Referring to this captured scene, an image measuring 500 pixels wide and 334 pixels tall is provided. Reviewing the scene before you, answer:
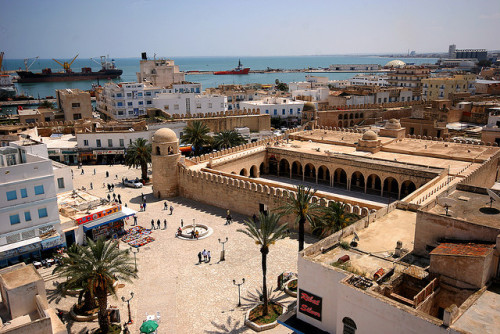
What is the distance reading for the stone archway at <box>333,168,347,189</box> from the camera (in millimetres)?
36438

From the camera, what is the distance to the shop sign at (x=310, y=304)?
13.8 metres

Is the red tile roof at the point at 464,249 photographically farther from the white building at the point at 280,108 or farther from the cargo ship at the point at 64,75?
the cargo ship at the point at 64,75

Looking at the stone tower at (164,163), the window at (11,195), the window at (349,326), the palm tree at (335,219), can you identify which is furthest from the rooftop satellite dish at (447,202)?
the stone tower at (164,163)

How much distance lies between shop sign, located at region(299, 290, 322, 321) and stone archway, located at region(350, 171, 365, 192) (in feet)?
73.1

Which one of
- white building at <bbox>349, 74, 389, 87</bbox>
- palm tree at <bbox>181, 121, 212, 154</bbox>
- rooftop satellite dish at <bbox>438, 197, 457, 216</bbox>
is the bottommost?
palm tree at <bbox>181, 121, 212, 154</bbox>

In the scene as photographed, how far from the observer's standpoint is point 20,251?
68.9 ft

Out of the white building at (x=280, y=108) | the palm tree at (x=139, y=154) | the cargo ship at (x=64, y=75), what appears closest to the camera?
the palm tree at (x=139, y=154)

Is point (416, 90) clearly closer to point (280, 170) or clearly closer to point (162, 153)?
point (280, 170)

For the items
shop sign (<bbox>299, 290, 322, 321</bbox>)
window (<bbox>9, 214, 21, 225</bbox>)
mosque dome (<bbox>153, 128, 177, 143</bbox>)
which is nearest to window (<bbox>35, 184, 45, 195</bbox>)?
window (<bbox>9, 214, 21, 225</bbox>)

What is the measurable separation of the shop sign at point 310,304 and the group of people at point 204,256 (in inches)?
337

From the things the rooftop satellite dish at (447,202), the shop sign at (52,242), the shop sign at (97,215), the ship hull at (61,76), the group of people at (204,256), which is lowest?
the group of people at (204,256)

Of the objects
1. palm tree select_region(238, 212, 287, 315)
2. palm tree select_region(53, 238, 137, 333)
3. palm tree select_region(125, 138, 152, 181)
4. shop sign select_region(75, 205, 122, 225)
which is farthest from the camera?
palm tree select_region(125, 138, 152, 181)

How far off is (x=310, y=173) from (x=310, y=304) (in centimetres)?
2478

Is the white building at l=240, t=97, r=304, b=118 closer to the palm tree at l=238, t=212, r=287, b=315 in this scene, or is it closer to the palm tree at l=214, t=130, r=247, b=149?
the palm tree at l=214, t=130, r=247, b=149
